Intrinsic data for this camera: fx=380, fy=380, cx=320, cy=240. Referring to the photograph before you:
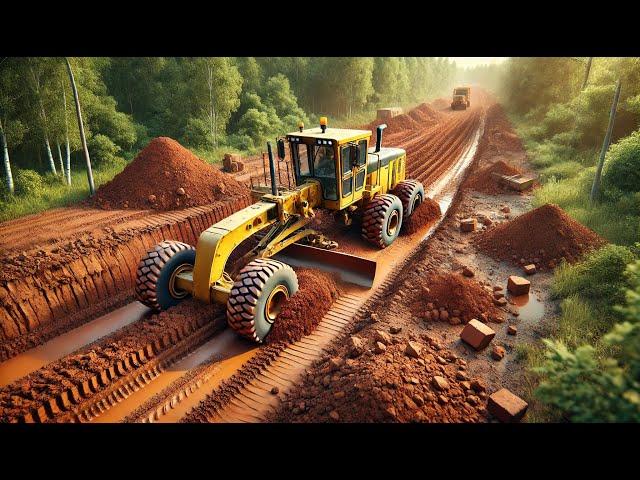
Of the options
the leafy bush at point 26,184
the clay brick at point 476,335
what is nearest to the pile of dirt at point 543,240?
the clay brick at point 476,335

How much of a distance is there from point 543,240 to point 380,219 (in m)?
3.73

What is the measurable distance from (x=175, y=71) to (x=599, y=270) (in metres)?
22.2

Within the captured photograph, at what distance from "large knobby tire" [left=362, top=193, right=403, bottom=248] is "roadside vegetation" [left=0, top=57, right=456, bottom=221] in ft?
29.1

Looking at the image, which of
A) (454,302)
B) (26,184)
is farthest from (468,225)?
(26,184)

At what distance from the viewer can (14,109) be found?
1172 cm

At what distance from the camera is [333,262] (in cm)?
793

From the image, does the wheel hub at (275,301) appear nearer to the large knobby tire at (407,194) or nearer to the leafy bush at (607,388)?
the leafy bush at (607,388)

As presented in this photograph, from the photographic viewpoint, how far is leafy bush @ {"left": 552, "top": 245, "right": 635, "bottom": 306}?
6.79 meters

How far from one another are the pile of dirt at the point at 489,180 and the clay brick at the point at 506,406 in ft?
31.8

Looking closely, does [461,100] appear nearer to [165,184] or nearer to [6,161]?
[165,184]

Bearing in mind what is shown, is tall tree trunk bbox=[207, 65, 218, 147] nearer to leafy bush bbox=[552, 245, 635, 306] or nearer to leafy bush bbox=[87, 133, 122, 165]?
leafy bush bbox=[87, 133, 122, 165]

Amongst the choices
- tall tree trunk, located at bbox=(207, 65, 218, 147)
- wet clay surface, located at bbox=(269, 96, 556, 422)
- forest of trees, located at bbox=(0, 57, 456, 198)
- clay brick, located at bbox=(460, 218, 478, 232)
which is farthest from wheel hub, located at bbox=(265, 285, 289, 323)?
tall tree trunk, located at bbox=(207, 65, 218, 147)

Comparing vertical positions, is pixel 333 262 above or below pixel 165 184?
below
